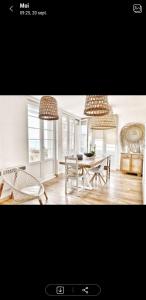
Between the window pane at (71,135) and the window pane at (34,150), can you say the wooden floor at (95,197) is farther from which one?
the window pane at (71,135)

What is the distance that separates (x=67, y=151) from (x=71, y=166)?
5.58ft

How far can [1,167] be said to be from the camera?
189 cm

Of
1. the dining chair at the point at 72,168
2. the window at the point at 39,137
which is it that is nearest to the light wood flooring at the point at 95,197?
the dining chair at the point at 72,168

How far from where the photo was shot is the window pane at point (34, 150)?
2542 millimetres

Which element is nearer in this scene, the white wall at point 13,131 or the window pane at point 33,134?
the white wall at point 13,131

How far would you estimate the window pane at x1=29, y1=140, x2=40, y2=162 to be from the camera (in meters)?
2.54

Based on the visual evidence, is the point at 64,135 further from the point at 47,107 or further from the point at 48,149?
the point at 47,107

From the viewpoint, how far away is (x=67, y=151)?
4086 millimetres
